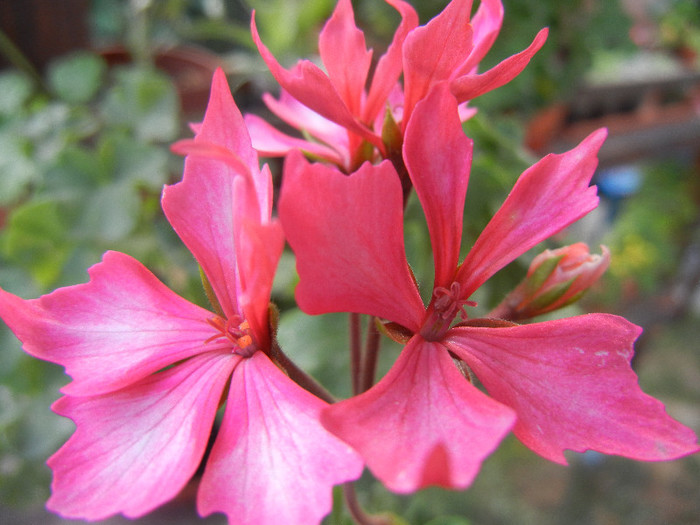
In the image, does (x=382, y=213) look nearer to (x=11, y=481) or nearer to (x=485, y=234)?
(x=485, y=234)

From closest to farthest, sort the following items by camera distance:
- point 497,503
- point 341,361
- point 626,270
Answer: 1. point 341,361
2. point 497,503
3. point 626,270

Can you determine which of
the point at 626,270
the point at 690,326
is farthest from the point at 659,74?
the point at 690,326

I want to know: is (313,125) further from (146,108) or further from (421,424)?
(146,108)

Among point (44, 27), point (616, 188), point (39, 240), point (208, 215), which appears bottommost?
point (616, 188)

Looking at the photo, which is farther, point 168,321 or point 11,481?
point 11,481

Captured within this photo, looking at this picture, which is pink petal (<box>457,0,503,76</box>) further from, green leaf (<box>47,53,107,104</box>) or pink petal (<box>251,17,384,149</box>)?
green leaf (<box>47,53,107,104</box>)

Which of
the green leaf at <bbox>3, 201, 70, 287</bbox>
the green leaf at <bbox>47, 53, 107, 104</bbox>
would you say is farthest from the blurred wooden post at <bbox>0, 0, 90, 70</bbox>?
the green leaf at <bbox>3, 201, 70, 287</bbox>

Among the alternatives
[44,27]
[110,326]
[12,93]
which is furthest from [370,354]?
[44,27]
